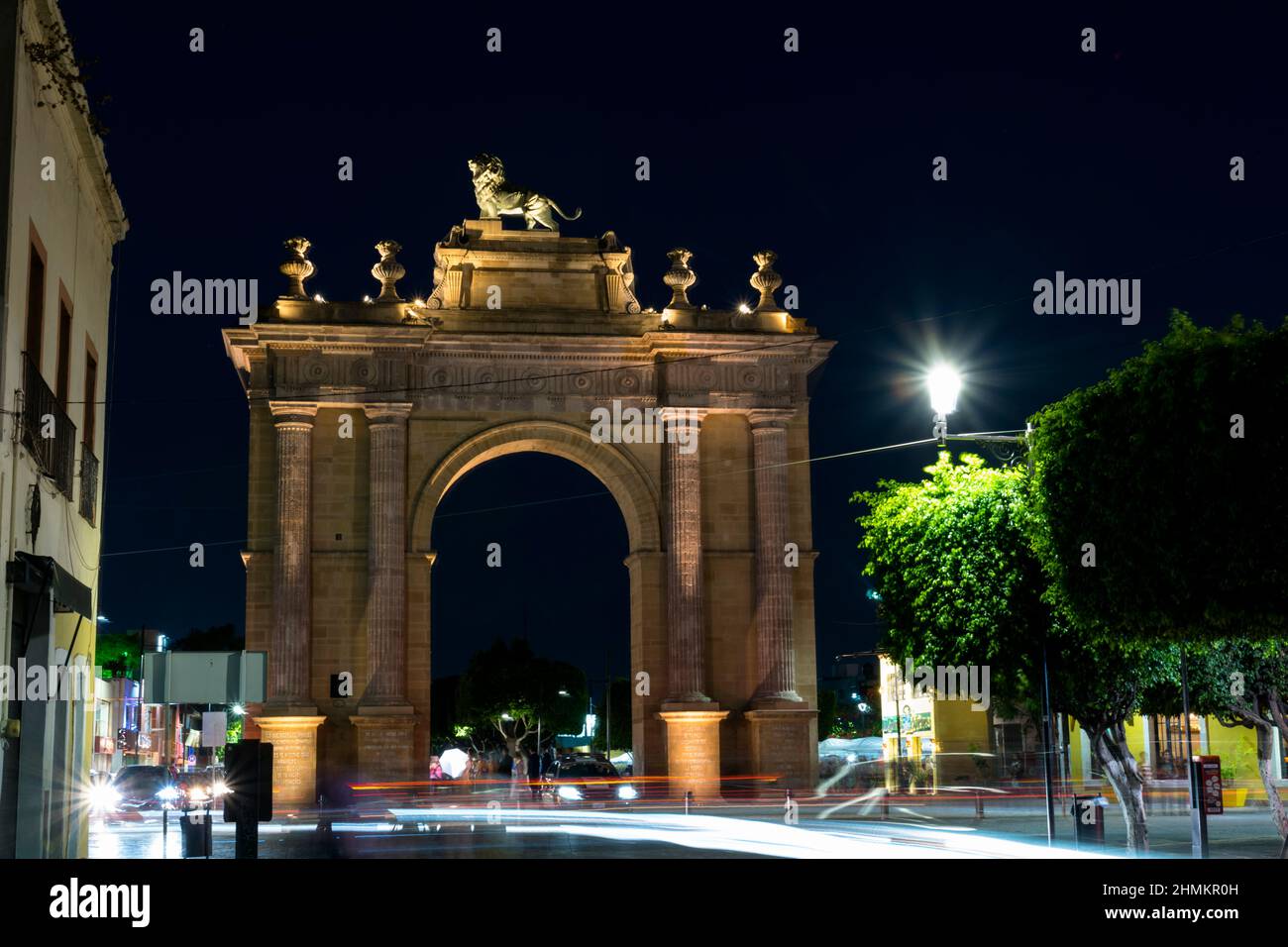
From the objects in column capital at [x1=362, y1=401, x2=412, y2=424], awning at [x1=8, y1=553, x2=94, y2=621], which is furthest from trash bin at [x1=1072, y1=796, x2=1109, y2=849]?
column capital at [x1=362, y1=401, x2=412, y2=424]

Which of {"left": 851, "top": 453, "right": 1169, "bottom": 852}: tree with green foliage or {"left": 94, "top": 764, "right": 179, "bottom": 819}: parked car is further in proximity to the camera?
{"left": 94, "top": 764, "right": 179, "bottom": 819}: parked car

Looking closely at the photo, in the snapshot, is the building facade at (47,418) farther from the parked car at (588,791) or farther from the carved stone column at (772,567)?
the carved stone column at (772,567)

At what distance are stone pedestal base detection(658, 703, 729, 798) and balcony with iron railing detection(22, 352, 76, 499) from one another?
21751mm

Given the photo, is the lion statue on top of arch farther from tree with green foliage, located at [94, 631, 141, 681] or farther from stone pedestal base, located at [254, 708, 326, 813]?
tree with green foliage, located at [94, 631, 141, 681]

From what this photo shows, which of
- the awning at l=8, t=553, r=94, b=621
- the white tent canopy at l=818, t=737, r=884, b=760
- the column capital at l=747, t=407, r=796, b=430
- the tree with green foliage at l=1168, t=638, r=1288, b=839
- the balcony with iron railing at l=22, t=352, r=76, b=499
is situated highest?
the column capital at l=747, t=407, r=796, b=430

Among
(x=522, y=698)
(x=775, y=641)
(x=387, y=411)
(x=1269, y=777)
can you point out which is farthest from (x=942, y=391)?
(x=522, y=698)

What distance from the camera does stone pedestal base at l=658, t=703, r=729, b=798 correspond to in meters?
35.2

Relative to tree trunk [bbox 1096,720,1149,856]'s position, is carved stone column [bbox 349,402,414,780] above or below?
above

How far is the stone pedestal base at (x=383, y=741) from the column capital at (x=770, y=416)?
11022 mm

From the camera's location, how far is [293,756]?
34.3 meters

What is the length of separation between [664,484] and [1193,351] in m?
20.2

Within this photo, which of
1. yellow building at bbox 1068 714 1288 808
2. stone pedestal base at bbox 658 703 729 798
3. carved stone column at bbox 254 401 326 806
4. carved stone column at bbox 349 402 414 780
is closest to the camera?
carved stone column at bbox 254 401 326 806
